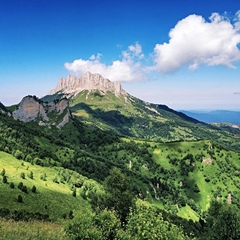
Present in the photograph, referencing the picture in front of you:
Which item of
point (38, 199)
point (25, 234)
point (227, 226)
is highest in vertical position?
point (25, 234)

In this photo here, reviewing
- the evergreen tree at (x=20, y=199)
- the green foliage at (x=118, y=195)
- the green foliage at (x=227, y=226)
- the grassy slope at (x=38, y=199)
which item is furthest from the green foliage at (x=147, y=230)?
the green foliage at (x=227, y=226)

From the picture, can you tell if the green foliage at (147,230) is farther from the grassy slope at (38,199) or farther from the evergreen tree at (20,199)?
the evergreen tree at (20,199)

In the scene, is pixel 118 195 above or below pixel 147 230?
below

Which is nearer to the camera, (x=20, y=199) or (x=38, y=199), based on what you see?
(x=20, y=199)

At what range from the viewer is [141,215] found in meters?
41.8

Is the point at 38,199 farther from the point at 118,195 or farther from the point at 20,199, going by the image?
the point at 118,195

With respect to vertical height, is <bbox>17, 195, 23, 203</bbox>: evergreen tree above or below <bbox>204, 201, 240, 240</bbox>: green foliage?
above

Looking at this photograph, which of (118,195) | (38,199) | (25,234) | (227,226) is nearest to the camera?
(25,234)

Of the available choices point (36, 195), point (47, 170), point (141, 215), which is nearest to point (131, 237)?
point (141, 215)

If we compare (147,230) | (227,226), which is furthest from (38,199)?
(227,226)

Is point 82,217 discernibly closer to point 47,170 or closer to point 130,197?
point 130,197

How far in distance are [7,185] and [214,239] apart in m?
74.8

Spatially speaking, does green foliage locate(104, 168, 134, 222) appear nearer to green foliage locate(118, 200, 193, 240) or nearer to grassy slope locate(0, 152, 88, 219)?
grassy slope locate(0, 152, 88, 219)

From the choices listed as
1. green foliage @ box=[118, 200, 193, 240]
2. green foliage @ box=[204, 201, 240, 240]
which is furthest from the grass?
green foliage @ box=[204, 201, 240, 240]
